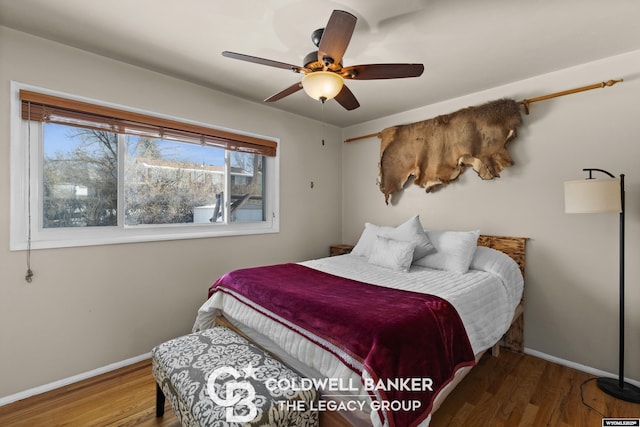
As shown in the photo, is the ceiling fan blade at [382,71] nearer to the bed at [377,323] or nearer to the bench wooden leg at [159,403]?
the bed at [377,323]

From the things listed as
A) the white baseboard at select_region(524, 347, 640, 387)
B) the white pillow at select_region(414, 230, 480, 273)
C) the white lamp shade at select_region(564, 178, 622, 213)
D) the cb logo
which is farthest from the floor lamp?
the cb logo

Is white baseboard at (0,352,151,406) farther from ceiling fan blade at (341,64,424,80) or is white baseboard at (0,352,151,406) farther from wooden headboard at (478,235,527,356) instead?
wooden headboard at (478,235,527,356)

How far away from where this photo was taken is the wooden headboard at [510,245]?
2.62 metres

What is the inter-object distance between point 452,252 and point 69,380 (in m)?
3.10

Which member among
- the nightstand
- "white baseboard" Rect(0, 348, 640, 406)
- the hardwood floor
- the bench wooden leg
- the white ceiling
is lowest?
the hardwood floor

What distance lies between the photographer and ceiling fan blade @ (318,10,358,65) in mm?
1370

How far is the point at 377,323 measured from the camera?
139 centimetres

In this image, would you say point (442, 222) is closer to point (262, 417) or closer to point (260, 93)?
point (260, 93)

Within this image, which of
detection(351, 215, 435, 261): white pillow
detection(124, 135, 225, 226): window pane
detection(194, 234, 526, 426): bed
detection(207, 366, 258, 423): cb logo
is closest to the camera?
detection(207, 366, 258, 423): cb logo

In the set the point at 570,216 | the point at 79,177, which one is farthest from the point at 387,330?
the point at 79,177

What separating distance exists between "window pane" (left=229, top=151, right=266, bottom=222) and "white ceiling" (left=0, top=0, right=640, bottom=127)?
35.5 inches

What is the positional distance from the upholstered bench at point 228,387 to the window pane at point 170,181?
4.49 feet

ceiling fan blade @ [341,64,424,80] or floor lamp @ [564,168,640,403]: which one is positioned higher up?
ceiling fan blade @ [341,64,424,80]

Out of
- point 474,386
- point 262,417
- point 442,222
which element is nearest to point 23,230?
point 262,417
